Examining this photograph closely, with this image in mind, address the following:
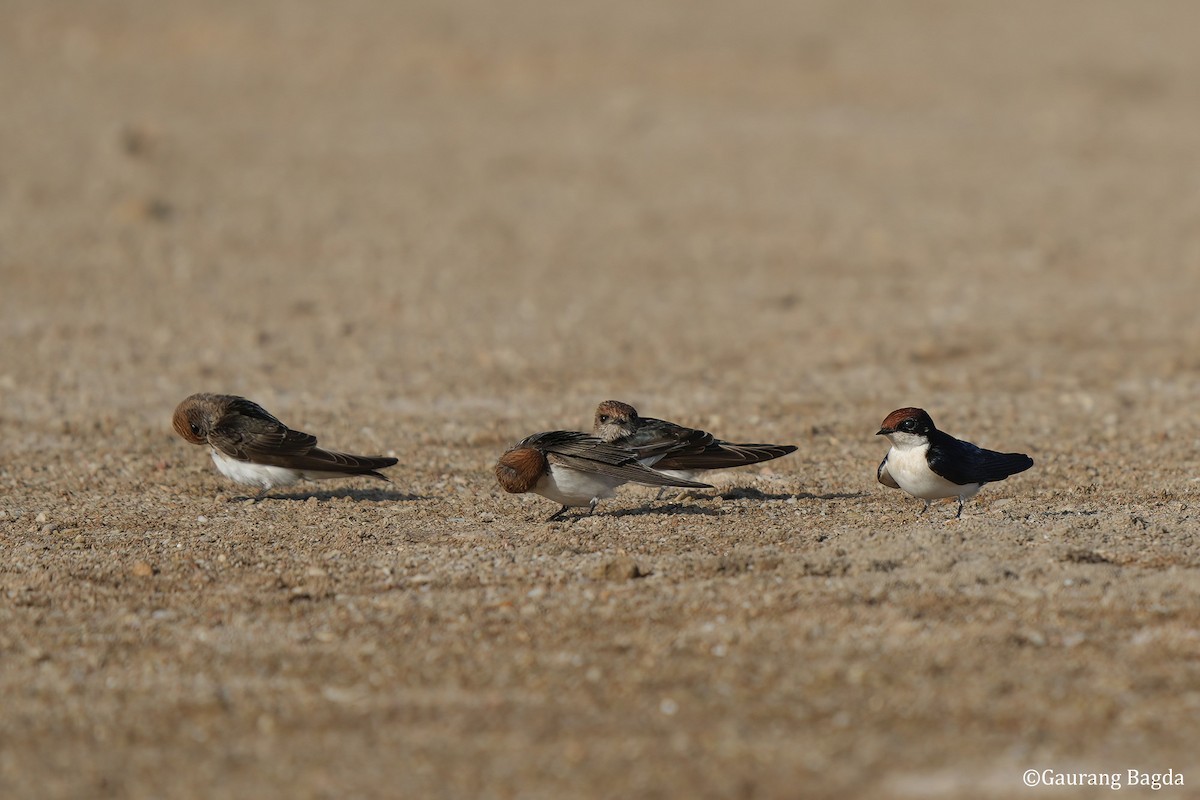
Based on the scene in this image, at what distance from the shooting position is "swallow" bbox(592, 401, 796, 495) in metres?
7.53

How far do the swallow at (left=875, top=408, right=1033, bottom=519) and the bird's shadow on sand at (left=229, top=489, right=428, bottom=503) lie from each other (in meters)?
2.53

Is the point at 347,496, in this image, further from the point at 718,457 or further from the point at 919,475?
the point at 919,475

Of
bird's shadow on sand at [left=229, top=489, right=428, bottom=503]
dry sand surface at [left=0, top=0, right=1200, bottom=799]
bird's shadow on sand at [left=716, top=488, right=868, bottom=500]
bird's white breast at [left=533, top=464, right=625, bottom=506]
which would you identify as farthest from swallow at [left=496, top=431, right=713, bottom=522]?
bird's shadow on sand at [left=229, top=489, right=428, bottom=503]

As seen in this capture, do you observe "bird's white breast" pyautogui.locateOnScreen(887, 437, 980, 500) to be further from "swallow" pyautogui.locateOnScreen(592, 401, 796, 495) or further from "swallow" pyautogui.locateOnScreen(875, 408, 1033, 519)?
"swallow" pyautogui.locateOnScreen(592, 401, 796, 495)

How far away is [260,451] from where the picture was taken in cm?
775

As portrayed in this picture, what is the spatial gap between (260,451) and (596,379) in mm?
4377

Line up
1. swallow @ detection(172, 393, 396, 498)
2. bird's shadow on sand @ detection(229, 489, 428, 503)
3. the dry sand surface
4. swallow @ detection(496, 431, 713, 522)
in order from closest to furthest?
Answer: the dry sand surface
swallow @ detection(496, 431, 713, 522)
swallow @ detection(172, 393, 396, 498)
bird's shadow on sand @ detection(229, 489, 428, 503)

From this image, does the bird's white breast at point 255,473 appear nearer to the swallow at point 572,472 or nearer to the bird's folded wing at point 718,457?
the swallow at point 572,472

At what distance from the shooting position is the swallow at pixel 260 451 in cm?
778

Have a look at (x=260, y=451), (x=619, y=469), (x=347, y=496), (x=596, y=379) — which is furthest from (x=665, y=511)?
(x=596, y=379)

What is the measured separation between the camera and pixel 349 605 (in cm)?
612

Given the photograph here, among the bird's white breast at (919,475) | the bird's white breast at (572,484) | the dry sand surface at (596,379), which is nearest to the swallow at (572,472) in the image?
the bird's white breast at (572,484)

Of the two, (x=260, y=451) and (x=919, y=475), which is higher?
(x=260, y=451)

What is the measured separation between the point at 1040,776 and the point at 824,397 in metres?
6.62
